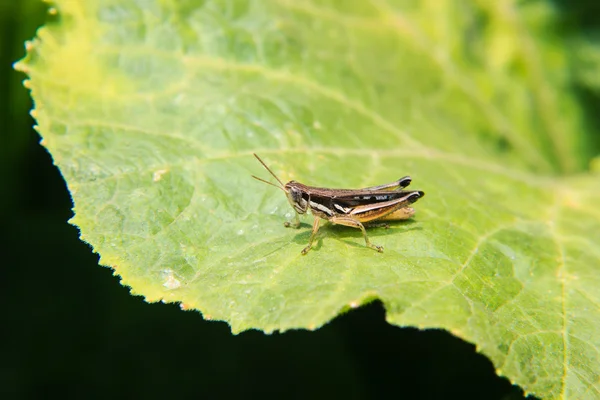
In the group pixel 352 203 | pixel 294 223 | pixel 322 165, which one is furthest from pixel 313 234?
pixel 322 165

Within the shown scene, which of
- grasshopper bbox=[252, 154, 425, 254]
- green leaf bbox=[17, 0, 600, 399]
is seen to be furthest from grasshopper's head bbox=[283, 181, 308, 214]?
green leaf bbox=[17, 0, 600, 399]

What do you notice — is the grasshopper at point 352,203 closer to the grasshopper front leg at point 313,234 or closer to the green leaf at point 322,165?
the grasshopper front leg at point 313,234

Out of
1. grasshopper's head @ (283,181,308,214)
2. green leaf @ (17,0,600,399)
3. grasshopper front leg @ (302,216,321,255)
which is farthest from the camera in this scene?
grasshopper's head @ (283,181,308,214)

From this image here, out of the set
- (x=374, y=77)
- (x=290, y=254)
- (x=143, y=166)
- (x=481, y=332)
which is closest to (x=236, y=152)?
(x=143, y=166)

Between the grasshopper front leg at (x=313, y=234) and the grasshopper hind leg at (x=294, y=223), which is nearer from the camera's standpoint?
the grasshopper front leg at (x=313, y=234)

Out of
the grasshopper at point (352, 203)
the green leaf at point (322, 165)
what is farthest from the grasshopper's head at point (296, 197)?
the green leaf at point (322, 165)

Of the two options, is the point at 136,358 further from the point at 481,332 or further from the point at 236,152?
the point at 481,332

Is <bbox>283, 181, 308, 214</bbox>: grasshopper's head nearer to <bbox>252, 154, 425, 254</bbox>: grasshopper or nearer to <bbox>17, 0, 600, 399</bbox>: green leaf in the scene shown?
<bbox>252, 154, 425, 254</bbox>: grasshopper

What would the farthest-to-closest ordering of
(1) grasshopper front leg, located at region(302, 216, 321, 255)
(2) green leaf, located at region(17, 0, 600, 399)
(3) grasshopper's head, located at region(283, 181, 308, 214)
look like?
(3) grasshopper's head, located at region(283, 181, 308, 214), (1) grasshopper front leg, located at region(302, 216, 321, 255), (2) green leaf, located at region(17, 0, 600, 399)

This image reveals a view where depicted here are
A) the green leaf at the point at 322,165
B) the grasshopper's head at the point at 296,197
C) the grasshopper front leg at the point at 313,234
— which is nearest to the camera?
the green leaf at the point at 322,165
